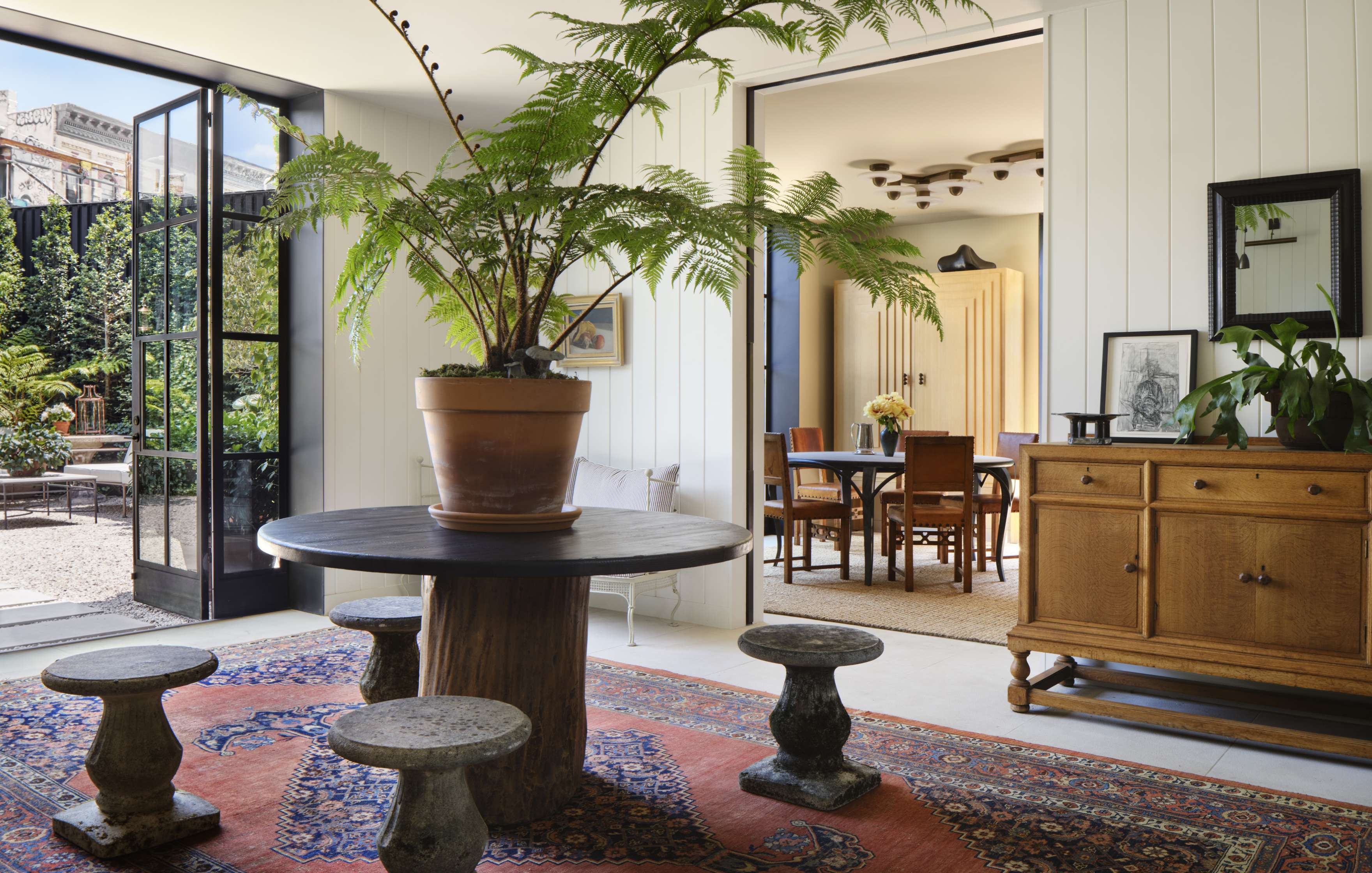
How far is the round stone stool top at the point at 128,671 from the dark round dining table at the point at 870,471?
12.8ft

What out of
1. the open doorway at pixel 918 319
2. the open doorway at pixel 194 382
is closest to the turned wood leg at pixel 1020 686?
the open doorway at pixel 918 319

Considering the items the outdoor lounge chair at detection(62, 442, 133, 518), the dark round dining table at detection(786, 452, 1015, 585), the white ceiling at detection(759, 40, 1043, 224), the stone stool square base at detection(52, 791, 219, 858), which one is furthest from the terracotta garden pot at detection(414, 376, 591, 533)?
the outdoor lounge chair at detection(62, 442, 133, 518)

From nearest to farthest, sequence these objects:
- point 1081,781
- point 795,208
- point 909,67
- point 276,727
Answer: point 795,208, point 1081,781, point 276,727, point 909,67

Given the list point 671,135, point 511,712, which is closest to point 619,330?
point 671,135

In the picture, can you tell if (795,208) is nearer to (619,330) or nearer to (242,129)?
(619,330)

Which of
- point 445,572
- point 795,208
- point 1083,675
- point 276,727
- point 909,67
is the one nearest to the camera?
point 445,572

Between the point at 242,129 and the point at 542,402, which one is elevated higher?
the point at 242,129

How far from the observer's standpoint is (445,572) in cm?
161

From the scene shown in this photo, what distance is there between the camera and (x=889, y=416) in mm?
6004

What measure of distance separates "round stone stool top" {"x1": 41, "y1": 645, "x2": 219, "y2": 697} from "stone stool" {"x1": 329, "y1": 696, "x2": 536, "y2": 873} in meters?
0.59

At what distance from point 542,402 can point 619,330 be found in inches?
115

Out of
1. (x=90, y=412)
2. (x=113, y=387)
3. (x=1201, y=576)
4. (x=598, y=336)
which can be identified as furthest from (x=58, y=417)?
(x=1201, y=576)

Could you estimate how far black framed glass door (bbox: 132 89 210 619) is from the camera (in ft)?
14.4

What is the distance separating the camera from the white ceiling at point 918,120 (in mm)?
4746
